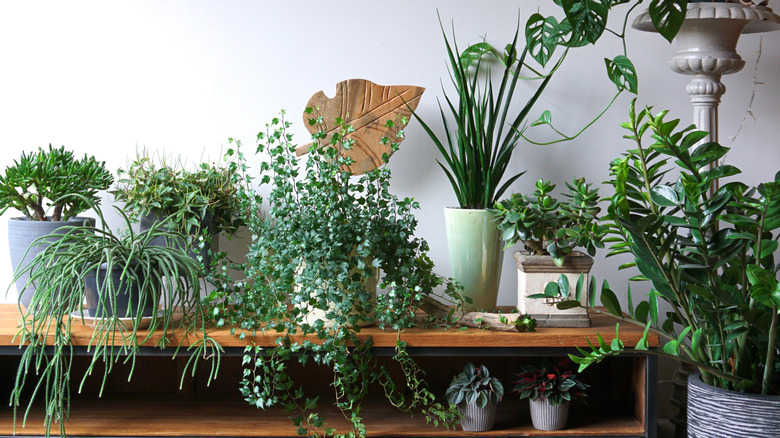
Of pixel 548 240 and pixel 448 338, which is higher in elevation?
pixel 548 240

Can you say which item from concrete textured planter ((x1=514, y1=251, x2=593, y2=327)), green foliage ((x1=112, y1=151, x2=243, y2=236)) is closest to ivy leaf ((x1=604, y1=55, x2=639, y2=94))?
concrete textured planter ((x1=514, y1=251, x2=593, y2=327))

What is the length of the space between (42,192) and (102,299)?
341 millimetres

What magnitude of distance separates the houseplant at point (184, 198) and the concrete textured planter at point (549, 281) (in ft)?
2.38

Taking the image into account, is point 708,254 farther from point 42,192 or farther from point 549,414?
point 42,192

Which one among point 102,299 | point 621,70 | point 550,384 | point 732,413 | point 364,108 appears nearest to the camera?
point 732,413

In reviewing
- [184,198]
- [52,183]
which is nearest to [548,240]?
[184,198]

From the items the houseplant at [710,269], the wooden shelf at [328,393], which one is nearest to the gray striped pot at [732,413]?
the houseplant at [710,269]

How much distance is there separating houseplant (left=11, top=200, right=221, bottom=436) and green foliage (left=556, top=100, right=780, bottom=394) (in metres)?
0.86

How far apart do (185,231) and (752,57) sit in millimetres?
1557

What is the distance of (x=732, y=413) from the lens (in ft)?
4.13

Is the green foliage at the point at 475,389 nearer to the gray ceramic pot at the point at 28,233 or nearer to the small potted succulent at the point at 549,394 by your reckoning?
the small potted succulent at the point at 549,394

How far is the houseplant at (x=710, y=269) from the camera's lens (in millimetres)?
1249

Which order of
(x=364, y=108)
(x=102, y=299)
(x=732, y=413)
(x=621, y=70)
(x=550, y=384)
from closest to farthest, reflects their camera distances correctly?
(x=732, y=413), (x=102, y=299), (x=550, y=384), (x=621, y=70), (x=364, y=108)

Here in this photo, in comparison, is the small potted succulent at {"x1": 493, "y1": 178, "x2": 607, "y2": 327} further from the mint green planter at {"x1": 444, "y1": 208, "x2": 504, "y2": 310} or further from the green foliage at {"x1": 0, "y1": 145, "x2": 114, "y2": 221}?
the green foliage at {"x1": 0, "y1": 145, "x2": 114, "y2": 221}
